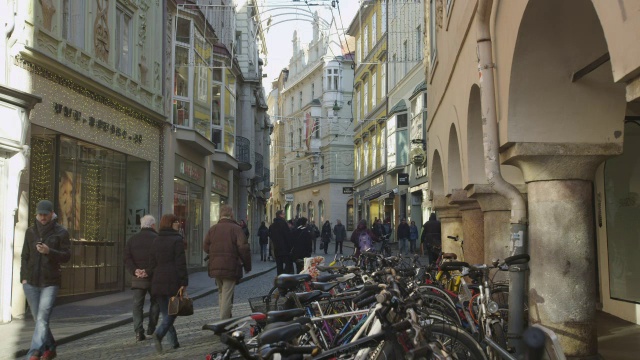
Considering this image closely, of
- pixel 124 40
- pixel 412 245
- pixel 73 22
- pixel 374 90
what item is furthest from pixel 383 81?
pixel 73 22

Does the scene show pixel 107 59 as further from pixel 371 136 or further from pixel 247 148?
pixel 371 136

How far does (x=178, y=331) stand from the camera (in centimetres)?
1197

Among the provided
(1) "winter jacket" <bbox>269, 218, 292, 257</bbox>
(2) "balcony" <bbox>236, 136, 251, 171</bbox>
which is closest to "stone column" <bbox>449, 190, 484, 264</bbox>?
(1) "winter jacket" <bbox>269, 218, 292, 257</bbox>

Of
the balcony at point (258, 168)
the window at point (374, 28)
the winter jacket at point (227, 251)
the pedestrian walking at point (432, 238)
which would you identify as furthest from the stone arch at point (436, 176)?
the window at point (374, 28)

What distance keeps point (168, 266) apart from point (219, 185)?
22.2 m

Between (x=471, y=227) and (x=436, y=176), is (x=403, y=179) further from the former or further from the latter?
(x=471, y=227)

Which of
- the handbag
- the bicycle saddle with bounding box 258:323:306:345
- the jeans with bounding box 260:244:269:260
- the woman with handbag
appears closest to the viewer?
the bicycle saddle with bounding box 258:323:306:345

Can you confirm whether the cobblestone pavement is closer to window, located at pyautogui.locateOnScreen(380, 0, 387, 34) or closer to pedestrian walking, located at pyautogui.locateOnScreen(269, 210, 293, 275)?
pedestrian walking, located at pyautogui.locateOnScreen(269, 210, 293, 275)

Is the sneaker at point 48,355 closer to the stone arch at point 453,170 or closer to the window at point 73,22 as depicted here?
the window at point 73,22

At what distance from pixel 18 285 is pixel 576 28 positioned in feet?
33.6

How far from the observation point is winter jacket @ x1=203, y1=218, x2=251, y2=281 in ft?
35.4

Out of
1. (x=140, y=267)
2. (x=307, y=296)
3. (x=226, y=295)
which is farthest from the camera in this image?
(x=140, y=267)

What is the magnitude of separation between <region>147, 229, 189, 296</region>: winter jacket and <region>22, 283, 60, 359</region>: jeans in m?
1.40

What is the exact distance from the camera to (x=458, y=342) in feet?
19.1
